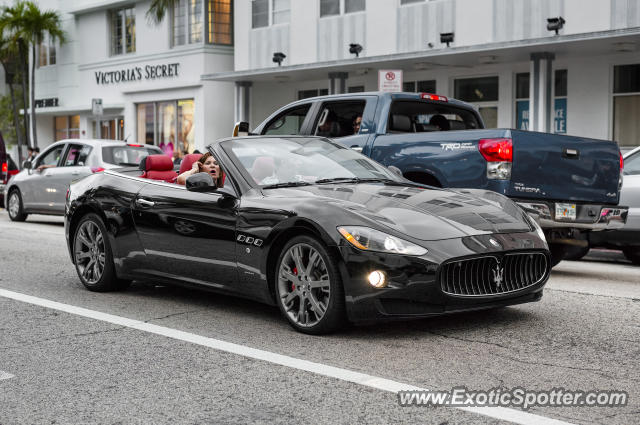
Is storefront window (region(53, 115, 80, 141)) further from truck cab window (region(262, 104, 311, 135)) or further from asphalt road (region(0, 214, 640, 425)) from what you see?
asphalt road (region(0, 214, 640, 425))

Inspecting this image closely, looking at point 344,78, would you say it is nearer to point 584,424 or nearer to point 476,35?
point 476,35

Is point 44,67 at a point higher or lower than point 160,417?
higher

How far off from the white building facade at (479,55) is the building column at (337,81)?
0.10ft

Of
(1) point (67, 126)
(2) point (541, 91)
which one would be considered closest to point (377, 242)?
(2) point (541, 91)

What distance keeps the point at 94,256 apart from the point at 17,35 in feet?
97.6

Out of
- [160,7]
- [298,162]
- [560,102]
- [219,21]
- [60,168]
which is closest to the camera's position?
[298,162]

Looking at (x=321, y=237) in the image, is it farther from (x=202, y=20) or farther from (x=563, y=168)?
(x=202, y=20)

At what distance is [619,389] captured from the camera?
4.46m

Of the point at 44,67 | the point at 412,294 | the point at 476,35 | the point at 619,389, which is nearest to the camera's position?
the point at 619,389

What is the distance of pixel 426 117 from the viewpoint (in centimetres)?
1034

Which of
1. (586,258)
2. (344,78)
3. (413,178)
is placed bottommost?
(586,258)

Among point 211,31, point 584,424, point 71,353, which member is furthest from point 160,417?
point 211,31

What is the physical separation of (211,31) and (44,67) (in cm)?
1192

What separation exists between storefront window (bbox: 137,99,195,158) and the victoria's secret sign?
101 centimetres
